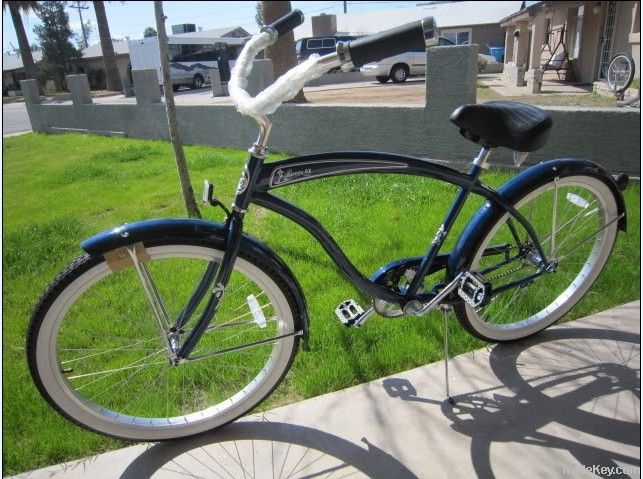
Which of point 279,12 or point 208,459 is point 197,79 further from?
point 208,459

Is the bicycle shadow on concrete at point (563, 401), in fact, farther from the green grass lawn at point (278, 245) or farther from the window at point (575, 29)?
the window at point (575, 29)

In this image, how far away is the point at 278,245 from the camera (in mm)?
3756

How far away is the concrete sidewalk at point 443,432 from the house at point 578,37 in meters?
8.39

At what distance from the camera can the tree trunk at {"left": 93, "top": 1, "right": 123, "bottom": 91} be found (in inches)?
532

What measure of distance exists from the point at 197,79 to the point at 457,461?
27.0 metres

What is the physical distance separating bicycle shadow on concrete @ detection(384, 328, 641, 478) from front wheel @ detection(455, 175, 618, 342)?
6.0 inches

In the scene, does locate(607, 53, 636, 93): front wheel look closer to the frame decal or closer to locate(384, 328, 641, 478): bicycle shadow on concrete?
locate(384, 328, 641, 478): bicycle shadow on concrete

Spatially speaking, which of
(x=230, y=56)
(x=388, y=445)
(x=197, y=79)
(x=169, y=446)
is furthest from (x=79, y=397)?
(x=197, y=79)

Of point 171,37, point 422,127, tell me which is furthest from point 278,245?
point 171,37

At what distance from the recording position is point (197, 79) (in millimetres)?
25875

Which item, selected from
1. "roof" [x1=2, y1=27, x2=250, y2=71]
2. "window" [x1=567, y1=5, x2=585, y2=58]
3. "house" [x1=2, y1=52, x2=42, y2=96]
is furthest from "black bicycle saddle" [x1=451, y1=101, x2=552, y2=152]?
"house" [x1=2, y1=52, x2=42, y2=96]

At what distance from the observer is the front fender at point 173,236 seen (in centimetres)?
159

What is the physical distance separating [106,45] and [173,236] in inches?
712

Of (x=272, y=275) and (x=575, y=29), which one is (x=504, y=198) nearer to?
(x=272, y=275)
